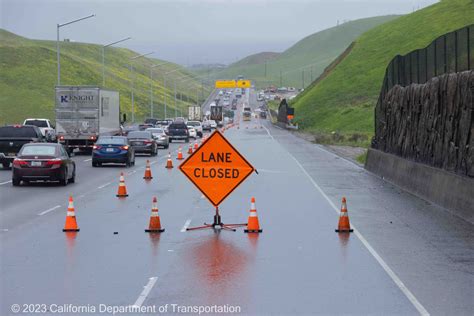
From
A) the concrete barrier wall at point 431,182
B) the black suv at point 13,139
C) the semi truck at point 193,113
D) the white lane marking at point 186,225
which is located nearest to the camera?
the white lane marking at point 186,225

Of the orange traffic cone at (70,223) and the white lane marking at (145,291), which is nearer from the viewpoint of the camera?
the white lane marking at (145,291)

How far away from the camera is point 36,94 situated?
413 ft

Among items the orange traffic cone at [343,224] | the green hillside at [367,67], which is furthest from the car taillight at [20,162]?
the green hillside at [367,67]

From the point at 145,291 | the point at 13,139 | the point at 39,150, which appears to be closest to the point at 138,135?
the point at 13,139

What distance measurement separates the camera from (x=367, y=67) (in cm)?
13788

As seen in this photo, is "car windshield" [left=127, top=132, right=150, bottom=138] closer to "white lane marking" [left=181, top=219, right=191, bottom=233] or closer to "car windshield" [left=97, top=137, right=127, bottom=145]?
"car windshield" [left=97, top=137, right=127, bottom=145]

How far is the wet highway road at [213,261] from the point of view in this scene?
1155 centimetres

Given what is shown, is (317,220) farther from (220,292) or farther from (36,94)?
(36,94)

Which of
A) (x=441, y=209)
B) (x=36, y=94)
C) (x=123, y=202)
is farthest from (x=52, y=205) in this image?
(x=36, y=94)

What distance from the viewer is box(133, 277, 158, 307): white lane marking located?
11280mm

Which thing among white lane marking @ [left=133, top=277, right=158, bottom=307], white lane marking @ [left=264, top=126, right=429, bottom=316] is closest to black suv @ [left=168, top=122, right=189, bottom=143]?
white lane marking @ [left=264, top=126, right=429, bottom=316]

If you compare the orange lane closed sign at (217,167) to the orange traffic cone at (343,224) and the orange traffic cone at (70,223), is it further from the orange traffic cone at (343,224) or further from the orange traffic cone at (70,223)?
the orange traffic cone at (70,223)

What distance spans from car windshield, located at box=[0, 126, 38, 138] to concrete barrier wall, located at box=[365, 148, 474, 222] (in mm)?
14585

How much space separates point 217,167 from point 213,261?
4.54 meters
